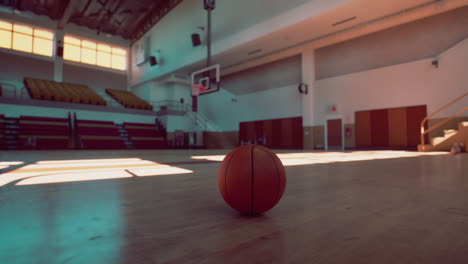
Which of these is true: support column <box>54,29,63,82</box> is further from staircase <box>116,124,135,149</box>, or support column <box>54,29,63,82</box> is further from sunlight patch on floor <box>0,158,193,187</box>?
sunlight patch on floor <box>0,158,193,187</box>

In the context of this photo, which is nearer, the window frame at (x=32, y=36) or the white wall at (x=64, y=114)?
the white wall at (x=64, y=114)

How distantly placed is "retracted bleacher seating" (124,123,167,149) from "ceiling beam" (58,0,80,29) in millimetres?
7800

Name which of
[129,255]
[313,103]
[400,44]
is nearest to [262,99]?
[313,103]

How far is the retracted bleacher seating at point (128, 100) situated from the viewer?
1937 cm

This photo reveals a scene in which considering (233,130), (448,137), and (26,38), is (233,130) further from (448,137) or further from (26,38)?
(26,38)

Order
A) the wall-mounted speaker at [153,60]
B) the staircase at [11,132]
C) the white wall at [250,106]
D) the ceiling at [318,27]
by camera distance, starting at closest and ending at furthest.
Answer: the ceiling at [318,27] < the staircase at [11,132] < the white wall at [250,106] < the wall-mounted speaker at [153,60]

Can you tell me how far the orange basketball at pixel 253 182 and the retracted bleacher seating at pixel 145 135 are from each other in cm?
1588

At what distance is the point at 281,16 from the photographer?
12297 millimetres

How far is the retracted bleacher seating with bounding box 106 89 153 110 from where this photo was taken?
19372 millimetres

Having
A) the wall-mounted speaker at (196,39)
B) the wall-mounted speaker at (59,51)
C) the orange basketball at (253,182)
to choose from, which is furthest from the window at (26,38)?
the orange basketball at (253,182)

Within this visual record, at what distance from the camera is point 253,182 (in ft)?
5.28

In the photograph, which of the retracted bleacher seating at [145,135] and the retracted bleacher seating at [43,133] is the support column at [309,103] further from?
the retracted bleacher seating at [43,133]

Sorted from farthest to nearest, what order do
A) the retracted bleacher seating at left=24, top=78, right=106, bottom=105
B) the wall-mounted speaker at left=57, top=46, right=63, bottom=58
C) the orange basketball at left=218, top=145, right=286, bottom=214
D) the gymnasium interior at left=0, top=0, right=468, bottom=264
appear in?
the wall-mounted speaker at left=57, top=46, right=63, bottom=58, the retracted bleacher seating at left=24, top=78, right=106, bottom=105, the orange basketball at left=218, top=145, right=286, bottom=214, the gymnasium interior at left=0, top=0, right=468, bottom=264

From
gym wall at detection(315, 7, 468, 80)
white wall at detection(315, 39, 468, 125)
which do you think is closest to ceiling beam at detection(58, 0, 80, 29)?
gym wall at detection(315, 7, 468, 80)
